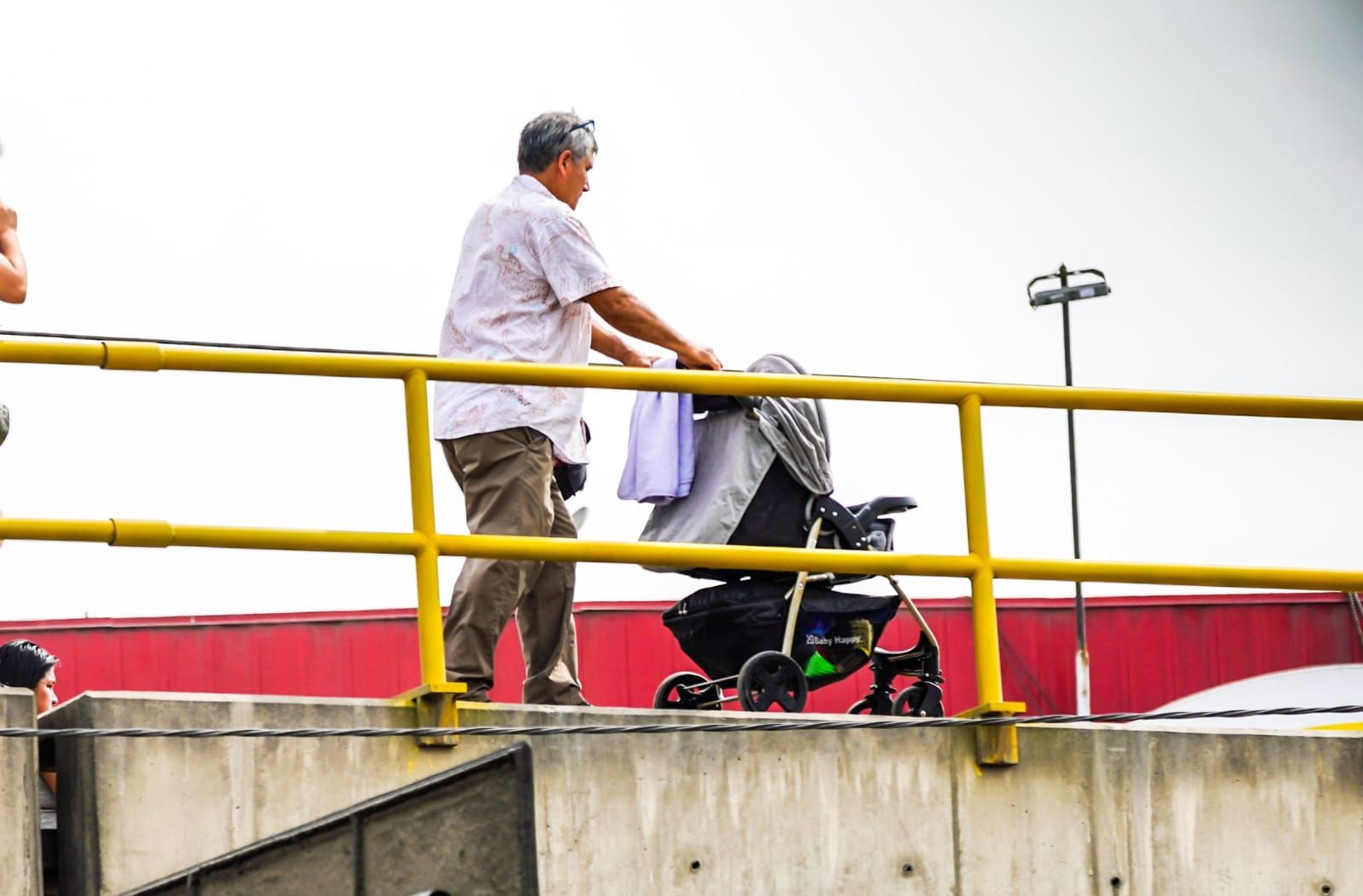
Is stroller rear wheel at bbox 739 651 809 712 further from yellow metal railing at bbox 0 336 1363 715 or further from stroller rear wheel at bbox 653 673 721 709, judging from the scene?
yellow metal railing at bbox 0 336 1363 715

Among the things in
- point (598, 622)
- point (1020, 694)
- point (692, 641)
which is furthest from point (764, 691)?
point (1020, 694)

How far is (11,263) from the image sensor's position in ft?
19.5

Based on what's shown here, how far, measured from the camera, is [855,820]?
5.76 m

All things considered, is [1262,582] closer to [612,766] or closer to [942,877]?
[942,877]

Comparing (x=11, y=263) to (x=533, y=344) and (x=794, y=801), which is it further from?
(x=794, y=801)

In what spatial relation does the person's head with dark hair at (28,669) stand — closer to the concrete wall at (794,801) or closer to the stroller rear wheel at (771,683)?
the concrete wall at (794,801)

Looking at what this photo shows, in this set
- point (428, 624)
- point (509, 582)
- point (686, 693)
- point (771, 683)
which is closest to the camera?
point (428, 624)

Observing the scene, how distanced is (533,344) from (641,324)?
0.35m

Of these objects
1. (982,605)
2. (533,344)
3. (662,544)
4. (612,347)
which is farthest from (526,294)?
(982,605)

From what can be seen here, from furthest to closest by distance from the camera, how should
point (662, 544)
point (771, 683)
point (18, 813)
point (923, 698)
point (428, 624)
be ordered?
point (923, 698)
point (771, 683)
point (662, 544)
point (428, 624)
point (18, 813)

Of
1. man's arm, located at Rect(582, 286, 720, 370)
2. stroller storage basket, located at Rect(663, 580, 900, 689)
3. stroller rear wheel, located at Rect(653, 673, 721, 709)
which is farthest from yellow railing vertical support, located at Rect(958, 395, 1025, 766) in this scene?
stroller rear wheel, located at Rect(653, 673, 721, 709)

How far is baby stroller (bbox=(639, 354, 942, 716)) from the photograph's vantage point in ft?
24.8

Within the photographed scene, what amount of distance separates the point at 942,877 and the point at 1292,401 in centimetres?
190

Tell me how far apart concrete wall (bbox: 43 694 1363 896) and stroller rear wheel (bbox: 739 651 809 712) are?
4.95 ft
